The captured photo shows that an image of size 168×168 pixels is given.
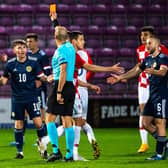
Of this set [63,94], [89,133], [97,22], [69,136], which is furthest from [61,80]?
[97,22]

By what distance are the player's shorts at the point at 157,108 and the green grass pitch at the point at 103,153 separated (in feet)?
2.17

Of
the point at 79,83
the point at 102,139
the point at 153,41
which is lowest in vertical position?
the point at 102,139

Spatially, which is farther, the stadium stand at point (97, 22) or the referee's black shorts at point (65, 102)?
the stadium stand at point (97, 22)

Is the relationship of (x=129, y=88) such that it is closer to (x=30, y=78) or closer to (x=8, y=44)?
(x=8, y=44)

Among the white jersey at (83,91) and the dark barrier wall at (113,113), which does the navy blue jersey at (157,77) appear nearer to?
the white jersey at (83,91)

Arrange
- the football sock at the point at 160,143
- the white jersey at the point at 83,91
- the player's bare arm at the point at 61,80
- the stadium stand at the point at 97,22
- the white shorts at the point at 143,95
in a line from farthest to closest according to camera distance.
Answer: the stadium stand at the point at 97,22, the white shorts at the point at 143,95, the white jersey at the point at 83,91, the football sock at the point at 160,143, the player's bare arm at the point at 61,80

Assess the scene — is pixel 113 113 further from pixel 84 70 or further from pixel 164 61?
pixel 164 61

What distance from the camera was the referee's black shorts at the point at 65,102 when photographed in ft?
27.2

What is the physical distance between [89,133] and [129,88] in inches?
400

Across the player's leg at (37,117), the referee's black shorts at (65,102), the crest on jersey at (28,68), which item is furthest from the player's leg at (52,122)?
the crest on jersey at (28,68)

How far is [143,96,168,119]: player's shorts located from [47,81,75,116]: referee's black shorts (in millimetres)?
1158

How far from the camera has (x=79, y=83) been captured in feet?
29.1

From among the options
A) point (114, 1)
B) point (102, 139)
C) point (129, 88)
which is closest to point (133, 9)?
point (114, 1)

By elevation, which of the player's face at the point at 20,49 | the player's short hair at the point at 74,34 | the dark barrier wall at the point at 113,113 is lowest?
the dark barrier wall at the point at 113,113
